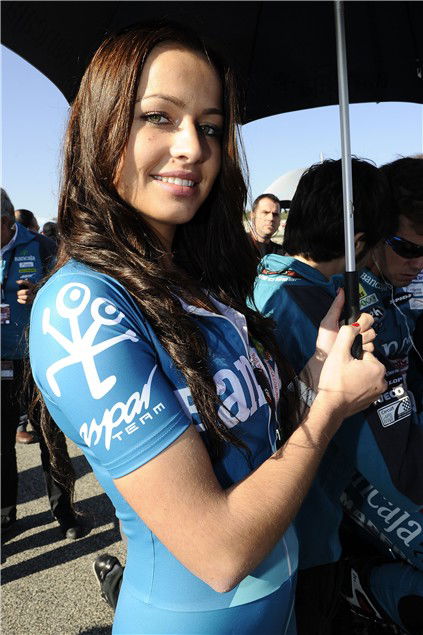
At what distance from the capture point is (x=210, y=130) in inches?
48.9

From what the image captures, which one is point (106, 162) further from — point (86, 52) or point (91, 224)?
point (86, 52)

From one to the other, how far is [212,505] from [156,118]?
2.56ft

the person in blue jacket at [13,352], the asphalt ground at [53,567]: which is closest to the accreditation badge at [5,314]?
the person in blue jacket at [13,352]

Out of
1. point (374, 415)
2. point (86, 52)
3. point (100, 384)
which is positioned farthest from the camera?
point (86, 52)

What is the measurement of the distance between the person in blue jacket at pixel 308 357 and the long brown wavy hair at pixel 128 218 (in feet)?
0.95

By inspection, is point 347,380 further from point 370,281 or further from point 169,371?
point 370,281

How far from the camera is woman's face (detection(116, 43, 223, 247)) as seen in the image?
1109 millimetres

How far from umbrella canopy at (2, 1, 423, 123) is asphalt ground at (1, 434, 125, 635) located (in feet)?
8.23

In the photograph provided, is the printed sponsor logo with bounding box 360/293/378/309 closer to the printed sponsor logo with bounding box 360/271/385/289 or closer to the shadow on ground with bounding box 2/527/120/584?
the printed sponsor logo with bounding box 360/271/385/289

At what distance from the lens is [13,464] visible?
3691 mm

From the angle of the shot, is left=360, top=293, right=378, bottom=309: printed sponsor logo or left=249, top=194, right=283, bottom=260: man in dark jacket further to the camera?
left=249, top=194, right=283, bottom=260: man in dark jacket

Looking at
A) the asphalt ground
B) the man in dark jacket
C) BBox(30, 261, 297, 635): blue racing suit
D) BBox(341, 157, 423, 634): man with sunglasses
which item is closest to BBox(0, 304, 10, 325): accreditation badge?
the asphalt ground

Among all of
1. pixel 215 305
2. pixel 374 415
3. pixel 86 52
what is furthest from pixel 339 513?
pixel 86 52

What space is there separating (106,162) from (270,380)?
1.96ft
